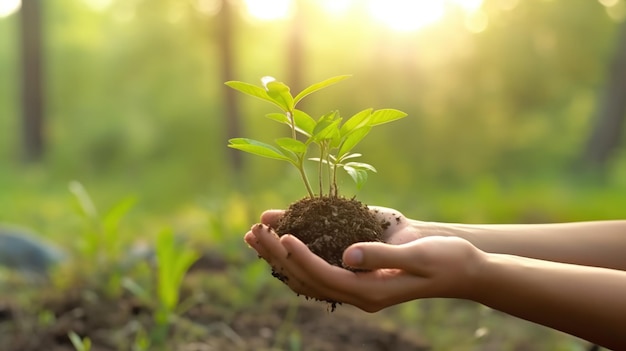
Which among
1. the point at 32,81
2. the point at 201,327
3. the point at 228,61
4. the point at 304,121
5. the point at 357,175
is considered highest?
the point at 228,61

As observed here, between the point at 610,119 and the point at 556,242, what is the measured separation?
831cm

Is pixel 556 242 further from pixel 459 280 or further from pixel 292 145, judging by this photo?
pixel 292 145

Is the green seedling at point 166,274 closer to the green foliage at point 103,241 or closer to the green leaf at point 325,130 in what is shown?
A: the green foliage at point 103,241

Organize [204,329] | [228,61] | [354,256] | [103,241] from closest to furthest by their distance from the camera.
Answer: [354,256], [204,329], [103,241], [228,61]

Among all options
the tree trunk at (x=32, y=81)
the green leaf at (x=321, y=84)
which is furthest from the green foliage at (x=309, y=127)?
the tree trunk at (x=32, y=81)

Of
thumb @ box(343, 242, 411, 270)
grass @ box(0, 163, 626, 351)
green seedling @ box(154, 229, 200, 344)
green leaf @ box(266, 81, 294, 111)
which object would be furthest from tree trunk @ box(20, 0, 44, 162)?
thumb @ box(343, 242, 411, 270)

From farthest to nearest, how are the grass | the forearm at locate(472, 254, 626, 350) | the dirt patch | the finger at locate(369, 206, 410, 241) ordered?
the grass → the dirt patch → the finger at locate(369, 206, 410, 241) → the forearm at locate(472, 254, 626, 350)

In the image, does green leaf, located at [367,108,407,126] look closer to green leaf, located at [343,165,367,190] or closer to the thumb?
green leaf, located at [343,165,367,190]

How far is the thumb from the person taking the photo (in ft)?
3.58

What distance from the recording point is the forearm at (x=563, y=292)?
46.8 inches

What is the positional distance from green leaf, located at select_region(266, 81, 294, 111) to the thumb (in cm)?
33

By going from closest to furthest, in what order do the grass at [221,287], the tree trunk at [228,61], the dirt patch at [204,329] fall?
the dirt patch at [204,329] → the grass at [221,287] → the tree trunk at [228,61]

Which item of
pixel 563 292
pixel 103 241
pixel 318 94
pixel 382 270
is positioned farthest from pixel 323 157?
pixel 318 94

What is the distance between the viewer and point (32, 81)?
8.94m
